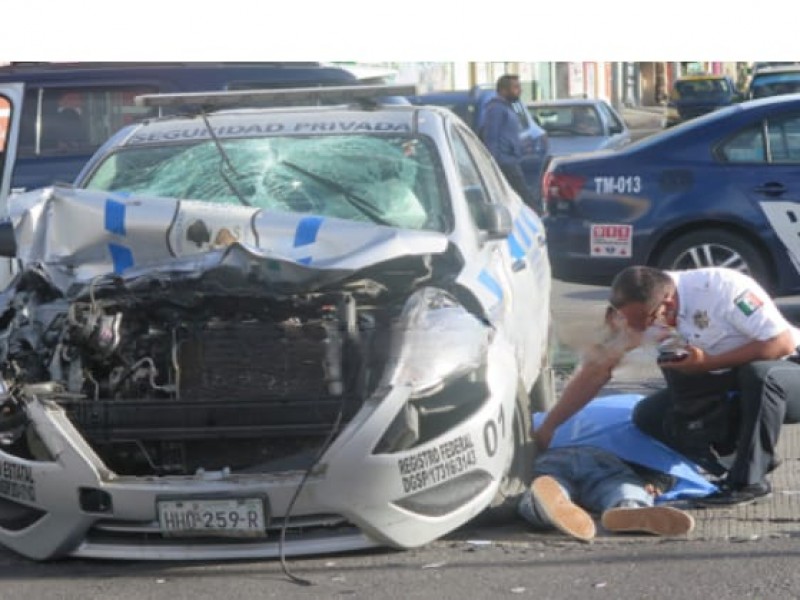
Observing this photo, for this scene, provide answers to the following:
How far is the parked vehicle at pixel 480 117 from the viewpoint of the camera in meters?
16.3

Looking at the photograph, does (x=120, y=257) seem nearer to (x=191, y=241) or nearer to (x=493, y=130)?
(x=191, y=241)

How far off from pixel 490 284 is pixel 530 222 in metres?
1.98

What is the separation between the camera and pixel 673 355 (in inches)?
236

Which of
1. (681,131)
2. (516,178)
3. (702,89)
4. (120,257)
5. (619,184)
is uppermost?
(120,257)

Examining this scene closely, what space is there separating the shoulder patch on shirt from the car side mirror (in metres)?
1.05

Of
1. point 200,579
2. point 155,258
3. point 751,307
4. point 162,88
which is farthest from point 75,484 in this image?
point 162,88

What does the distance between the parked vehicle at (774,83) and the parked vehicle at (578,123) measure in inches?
196

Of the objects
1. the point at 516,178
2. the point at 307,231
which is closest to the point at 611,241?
the point at 516,178

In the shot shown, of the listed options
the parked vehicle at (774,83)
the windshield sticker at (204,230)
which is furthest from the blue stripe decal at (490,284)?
the parked vehicle at (774,83)

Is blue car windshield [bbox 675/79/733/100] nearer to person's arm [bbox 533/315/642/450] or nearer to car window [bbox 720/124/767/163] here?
car window [bbox 720/124/767/163]

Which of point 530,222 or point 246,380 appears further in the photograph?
point 530,222

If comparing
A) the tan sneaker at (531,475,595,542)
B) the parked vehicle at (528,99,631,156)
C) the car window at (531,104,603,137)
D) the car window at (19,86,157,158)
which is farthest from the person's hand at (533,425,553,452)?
the car window at (531,104,603,137)

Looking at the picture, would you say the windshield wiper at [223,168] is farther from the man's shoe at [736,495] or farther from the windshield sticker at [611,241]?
the windshield sticker at [611,241]

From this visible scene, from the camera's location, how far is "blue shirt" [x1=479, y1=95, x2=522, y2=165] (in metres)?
14.1
